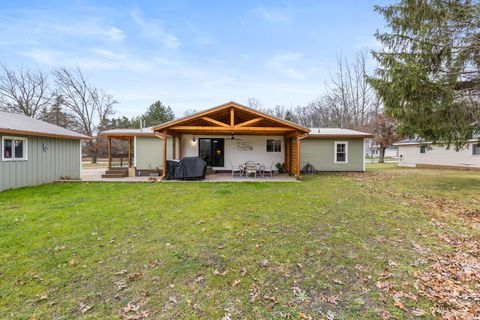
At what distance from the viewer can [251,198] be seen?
7188mm

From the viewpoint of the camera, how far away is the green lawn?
8.19 feet

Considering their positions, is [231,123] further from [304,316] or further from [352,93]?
[352,93]

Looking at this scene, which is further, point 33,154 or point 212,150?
point 212,150

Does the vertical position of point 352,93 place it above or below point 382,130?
above

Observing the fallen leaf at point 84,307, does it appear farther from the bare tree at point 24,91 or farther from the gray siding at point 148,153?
the bare tree at point 24,91

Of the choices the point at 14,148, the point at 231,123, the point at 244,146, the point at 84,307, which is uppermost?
the point at 231,123

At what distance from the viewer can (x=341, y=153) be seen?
48.8 ft

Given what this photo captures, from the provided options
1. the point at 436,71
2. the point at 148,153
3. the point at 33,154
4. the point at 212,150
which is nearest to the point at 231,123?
the point at 212,150

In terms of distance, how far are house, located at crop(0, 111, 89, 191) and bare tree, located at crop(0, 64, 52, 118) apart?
20.7 m

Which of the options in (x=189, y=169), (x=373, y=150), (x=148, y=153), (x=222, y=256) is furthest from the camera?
(x=373, y=150)

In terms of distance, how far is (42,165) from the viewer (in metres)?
9.88

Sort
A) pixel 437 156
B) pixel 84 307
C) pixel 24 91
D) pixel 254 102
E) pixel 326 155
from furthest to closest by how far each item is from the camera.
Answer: pixel 254 102, pixel 24 91, pixel 437 156, pixel 326 155, pixel 84 307

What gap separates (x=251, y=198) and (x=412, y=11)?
878 cm

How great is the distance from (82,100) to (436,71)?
31.7 meters
